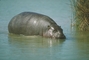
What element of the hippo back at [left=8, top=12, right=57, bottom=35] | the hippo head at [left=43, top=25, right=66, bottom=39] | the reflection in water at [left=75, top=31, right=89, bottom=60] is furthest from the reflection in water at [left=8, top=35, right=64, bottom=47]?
the reflection in water at [left=75, top=31, right=89, bottom=60]

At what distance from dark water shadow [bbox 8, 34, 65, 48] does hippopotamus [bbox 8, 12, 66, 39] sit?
298 millimetres

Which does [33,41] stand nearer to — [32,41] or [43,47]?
[32,41]

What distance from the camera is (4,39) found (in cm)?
959

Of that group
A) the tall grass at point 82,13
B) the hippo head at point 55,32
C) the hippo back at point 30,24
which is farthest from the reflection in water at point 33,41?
the tall grass at point 82,13

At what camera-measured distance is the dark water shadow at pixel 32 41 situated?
872 cm

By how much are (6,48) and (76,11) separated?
13.9ft

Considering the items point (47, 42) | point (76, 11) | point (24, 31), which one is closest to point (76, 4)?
point (76, 11)

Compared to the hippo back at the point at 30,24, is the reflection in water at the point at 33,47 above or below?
below

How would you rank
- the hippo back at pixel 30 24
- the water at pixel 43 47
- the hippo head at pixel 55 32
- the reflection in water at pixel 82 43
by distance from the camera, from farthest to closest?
the hippo back at pixel 30 24, the hippo head at pixel 55 32, the reflection in water at pixel 82 43, the water at pixel 43 47

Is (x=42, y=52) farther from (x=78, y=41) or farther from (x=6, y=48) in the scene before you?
(x=78, y=41)

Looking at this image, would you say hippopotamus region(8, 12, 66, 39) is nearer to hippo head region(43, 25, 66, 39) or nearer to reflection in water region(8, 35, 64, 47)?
hippo head region(43, 25, 66, 39)

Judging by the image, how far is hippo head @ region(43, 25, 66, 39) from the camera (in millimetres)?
9852

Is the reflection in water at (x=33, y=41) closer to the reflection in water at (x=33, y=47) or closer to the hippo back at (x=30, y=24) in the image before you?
the reflection in water at (x=33, y=47)

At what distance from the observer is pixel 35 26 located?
1061cm
